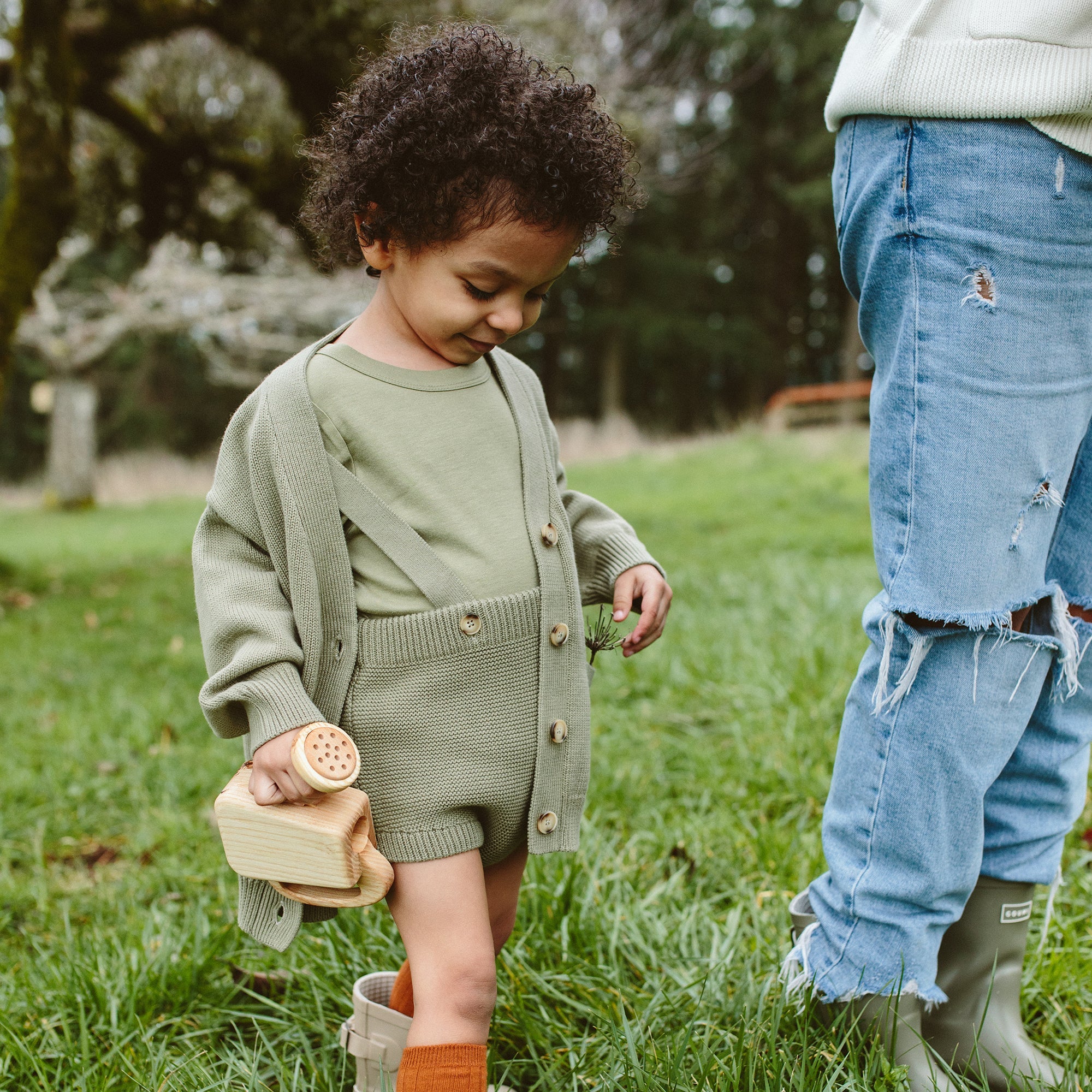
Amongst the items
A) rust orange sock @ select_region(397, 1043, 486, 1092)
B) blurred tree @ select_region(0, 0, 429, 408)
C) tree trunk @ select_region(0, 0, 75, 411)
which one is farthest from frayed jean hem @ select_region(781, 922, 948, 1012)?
tree trunk @ select_region(0, 0, 75, 411)

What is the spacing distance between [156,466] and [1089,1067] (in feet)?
58.2

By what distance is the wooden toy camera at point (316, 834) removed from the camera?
3.94 feet

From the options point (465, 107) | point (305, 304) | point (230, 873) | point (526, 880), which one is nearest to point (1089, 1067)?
point (526, 880)

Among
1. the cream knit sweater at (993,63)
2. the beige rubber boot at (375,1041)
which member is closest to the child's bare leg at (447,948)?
the beige rubber boot at (375,1041)

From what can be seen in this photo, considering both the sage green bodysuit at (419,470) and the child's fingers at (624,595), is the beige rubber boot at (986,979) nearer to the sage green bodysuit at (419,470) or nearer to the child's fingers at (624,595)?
the child's fingers at (624,595)

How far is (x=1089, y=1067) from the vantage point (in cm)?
150

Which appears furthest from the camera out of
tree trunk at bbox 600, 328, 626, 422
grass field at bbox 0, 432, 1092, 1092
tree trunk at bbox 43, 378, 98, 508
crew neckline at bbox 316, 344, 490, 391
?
tree trunk at bbox 600, 328, 626, 422

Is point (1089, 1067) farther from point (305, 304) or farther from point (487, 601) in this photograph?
point (305, 304)

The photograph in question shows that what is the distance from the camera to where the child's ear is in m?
1.43

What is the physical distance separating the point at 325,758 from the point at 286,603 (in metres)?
0.26

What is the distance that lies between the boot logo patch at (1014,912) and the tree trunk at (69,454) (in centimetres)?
1543

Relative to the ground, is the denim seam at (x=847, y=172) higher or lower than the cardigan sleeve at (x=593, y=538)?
higher

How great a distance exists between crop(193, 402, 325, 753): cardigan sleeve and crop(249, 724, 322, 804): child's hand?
0.5 inches

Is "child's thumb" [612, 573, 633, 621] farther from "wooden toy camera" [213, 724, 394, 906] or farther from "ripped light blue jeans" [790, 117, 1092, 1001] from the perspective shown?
"wooden toy camera" [213, 724, 394, 906]
